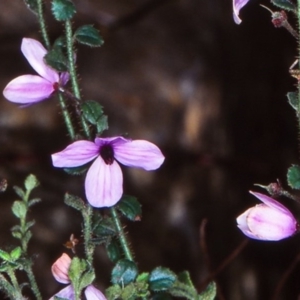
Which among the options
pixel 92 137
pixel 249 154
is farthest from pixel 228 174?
pixel 92 137

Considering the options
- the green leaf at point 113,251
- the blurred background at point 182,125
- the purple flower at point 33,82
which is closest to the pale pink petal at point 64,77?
the purple flower at point 33,82

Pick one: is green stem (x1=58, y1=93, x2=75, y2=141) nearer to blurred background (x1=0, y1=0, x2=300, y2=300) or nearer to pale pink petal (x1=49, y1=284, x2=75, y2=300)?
pale pink petal (x1=49, y1=284, x2=75, y2=300)

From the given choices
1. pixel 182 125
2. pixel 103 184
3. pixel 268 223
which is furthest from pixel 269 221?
pixel 182 125

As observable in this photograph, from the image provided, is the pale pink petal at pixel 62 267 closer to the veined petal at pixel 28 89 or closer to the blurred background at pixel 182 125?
the veined petal at pixel 28 89

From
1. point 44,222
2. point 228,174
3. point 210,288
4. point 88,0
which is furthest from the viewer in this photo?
point 88,0

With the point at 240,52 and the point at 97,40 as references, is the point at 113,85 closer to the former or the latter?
the point at 240,52
